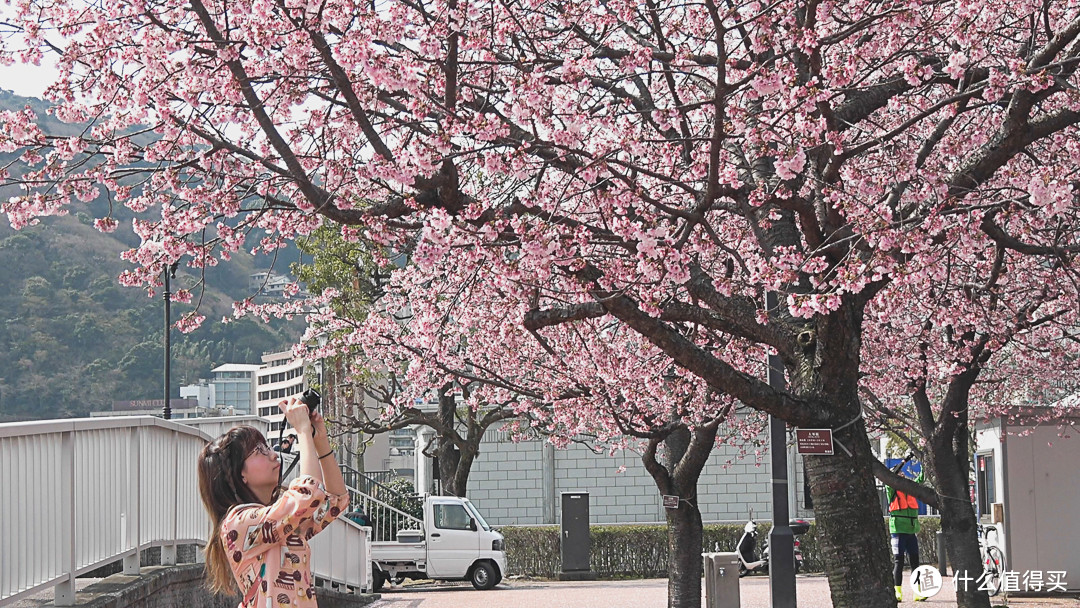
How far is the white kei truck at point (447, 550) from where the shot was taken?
26062mm

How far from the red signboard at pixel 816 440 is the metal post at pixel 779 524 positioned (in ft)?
6.33

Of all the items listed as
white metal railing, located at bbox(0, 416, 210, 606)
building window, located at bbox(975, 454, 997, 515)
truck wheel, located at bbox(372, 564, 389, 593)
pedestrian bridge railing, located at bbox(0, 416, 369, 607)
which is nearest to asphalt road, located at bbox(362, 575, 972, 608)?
truck wheel, located at bbox(372, 564, 389, 593)

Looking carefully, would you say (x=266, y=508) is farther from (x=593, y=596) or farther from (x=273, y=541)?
(x=593, y=596)

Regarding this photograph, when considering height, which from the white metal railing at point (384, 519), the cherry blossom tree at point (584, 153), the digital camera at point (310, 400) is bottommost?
the white metal railing at point (384, 519)

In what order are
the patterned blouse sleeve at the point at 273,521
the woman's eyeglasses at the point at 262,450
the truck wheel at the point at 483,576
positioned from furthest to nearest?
the truck wheel at the point at 483,576
the woman's eyeglasses at the point at 262,450
the patterned blouse sleeve at the point at 273,521

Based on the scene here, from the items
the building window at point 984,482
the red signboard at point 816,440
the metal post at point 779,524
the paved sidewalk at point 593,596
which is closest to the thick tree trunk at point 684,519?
the paved sidewalk at point 593,596

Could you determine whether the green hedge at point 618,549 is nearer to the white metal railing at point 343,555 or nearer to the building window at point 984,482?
the building window at point 984,482

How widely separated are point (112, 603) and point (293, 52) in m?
3.41

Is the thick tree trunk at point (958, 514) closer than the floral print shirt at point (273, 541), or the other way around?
the floral print shirt at point (273, 541)

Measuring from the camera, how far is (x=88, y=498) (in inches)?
287

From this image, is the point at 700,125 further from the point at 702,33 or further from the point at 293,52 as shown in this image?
the point at 293,52

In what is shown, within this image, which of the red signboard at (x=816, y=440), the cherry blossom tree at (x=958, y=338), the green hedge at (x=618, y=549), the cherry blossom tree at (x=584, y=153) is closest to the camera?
the cherry blossom tree at (x=584, y=153)

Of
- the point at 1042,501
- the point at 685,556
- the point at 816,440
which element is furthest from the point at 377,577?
the point at 816,440

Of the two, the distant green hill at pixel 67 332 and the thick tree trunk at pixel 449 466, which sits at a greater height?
the distant green hill at pixel 67 332
